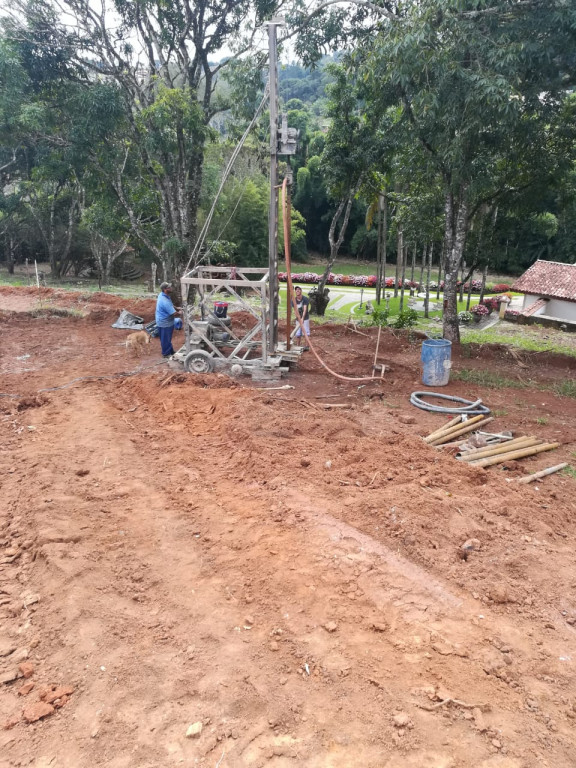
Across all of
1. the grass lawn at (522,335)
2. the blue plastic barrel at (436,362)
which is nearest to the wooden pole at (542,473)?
the blue plastic barrel at (436,362)

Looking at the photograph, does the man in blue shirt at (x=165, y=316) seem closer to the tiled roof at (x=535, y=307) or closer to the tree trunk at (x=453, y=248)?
the tree trunk at (x=453, y=248)

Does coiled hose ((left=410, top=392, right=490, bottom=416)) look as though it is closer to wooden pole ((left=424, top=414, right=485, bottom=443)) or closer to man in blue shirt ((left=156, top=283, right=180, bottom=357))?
wooden pole ((left=424, top=414, right=485, bottom=443))

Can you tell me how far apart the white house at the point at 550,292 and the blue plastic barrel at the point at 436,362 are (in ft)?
57.5

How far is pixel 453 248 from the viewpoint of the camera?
12.1 metres

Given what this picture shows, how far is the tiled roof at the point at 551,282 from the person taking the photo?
24.8 meters

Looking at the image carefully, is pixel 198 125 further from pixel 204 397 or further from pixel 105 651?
pixel 105 651

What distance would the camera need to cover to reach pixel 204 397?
8648 mm

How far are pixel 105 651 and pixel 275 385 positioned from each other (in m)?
6.24

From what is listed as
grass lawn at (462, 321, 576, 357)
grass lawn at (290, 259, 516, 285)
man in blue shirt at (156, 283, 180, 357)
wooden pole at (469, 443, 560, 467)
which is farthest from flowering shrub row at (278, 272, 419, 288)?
wooden pole at (469, 443, 560, 467)

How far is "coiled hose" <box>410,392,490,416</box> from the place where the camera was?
26.6ft

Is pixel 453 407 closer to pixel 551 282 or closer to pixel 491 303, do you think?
pixel 491 303

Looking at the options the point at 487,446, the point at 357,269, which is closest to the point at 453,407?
the point at 487,446

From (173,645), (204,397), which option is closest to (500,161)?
(204,397)

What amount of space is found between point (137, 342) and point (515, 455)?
317 inches
